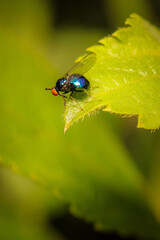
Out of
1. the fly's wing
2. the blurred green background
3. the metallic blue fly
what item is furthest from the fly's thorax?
the blurred green background

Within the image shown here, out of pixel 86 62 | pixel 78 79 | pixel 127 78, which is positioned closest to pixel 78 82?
pixel 78 79

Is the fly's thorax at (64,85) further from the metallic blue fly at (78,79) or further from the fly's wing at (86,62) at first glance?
the fly's wing at (86,62)

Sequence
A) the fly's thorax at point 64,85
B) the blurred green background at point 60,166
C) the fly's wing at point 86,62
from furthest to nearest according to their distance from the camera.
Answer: the blurred green background at point 60,166 < the fly's thorax at point 64,85 < the fly's wing at point 86,62

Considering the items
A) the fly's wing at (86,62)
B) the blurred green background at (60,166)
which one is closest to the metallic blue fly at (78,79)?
the fly's wing at (86,62)

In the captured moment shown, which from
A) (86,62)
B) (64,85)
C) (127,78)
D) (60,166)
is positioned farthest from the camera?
(60,166)

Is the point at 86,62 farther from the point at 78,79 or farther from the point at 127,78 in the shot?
the point at 127,78

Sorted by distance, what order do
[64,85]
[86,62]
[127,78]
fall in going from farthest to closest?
[64,85] < [86,62] < [127,78]

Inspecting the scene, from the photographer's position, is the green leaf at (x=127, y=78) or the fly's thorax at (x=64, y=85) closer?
the green leaf at (x=127, y=78)

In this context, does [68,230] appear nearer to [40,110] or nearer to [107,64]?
[40,110]
